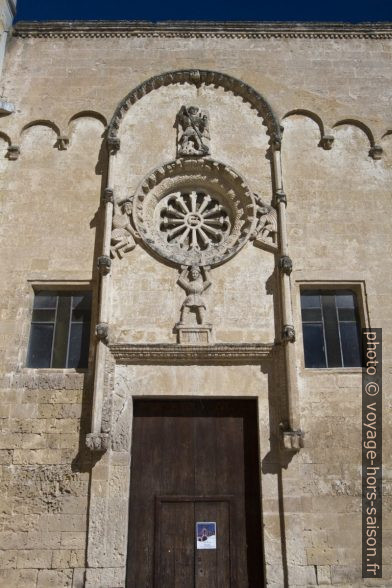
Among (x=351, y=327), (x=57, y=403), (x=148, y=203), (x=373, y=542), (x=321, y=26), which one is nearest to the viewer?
(x=373, y=542)

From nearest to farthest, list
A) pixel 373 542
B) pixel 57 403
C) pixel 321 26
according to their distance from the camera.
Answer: pixel 373 542, pixel 57 403, pixel 321 26

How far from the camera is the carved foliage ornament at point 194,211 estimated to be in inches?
340

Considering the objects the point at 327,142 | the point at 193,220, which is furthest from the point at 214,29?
the point at 193,220

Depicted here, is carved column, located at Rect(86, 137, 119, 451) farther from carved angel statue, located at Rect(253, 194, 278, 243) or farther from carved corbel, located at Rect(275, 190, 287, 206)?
carved corbel, located at Rect(275, 190, 287, 206)

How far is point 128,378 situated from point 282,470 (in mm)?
2490

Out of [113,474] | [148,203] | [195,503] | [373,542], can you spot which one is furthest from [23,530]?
[148,203]

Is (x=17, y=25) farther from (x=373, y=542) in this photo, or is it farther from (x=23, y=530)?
(x=373, y=542)

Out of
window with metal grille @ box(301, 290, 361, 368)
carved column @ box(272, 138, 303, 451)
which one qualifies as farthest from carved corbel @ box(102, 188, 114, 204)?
window with metal grille @ box(301, 290, 361, 368)

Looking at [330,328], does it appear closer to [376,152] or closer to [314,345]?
[314,345]

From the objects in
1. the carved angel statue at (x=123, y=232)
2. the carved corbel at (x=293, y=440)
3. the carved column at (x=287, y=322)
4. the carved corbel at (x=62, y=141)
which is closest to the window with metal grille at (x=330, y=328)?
the carved column at (x=287, y=322)

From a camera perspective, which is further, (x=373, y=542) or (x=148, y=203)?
(x=148, y=203)

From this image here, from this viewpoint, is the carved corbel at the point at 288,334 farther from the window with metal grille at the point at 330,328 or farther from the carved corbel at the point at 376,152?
the carved corbel at the point at 376,152

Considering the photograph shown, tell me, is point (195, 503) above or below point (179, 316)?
below

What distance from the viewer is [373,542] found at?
22.9ft
